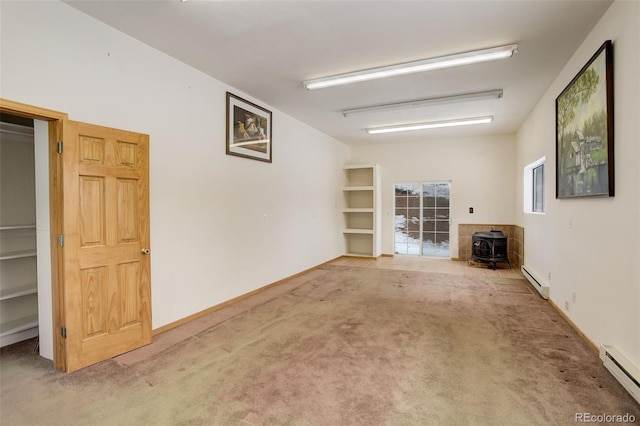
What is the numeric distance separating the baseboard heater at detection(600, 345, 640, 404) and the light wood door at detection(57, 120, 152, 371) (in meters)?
3.96

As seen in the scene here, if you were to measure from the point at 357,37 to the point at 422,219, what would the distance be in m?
5.96

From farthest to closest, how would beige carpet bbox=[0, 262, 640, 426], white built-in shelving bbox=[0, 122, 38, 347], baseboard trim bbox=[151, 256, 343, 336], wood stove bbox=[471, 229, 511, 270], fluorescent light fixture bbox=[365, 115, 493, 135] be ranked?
wood stove bbox=[471, 229, 511, 270] < fluorescent light fixture bbox=[365, 115, 493, 135] < baseboard trim bbox=[151, 256, 343, 336] < white built-in shelving bbox=[0, 122, 38, 347] < beige carpet bbox=[0, 262, 640, 426]

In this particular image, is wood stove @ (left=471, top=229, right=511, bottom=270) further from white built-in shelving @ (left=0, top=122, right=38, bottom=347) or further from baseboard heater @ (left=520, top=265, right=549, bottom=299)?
white built-in shelving @ (left=0, top=122, right=38, bottom=347)

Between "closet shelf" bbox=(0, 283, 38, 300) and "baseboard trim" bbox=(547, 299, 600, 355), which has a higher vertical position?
"closet shelf" bbox=(0, 283, 38, 300)

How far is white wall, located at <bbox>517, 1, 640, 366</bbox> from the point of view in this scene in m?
2.30

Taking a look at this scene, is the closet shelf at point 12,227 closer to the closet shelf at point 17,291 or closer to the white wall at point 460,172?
the closet shelf at point 17,291

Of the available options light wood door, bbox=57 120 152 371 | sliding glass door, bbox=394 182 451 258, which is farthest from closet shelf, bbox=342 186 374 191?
light wood door, bbox=57 120 152 371

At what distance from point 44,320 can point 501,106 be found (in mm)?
6586

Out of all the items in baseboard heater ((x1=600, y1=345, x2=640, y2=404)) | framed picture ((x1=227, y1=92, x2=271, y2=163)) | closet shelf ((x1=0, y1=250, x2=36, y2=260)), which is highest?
framed picture ((x1=227, y1=92, x2=271, y2=163))

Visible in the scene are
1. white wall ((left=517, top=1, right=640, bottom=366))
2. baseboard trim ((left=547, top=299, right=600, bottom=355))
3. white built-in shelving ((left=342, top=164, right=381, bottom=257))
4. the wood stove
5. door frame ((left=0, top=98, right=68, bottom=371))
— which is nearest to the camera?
white wall ((left=517, top=1, right=640, bottom=366))

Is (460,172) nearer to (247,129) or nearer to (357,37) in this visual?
(247,129)

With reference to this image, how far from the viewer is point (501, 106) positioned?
5.30 meters

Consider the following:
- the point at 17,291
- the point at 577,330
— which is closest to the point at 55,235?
the point at 17,291

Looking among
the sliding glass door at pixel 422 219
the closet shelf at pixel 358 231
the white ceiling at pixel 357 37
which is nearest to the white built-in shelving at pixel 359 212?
the closet shelf at pixel 358 231
